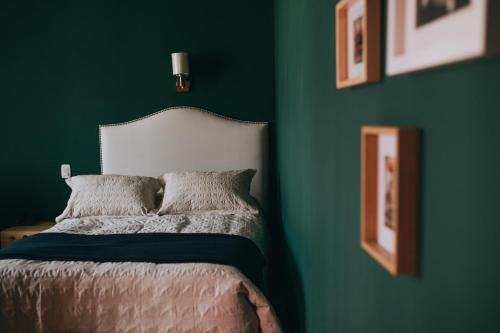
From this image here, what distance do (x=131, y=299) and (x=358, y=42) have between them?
1548 millimetres

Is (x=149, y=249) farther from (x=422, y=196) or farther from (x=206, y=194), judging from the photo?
(x=422, y=196)

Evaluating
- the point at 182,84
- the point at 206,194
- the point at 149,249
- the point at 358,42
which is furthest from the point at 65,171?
the point at 358,42

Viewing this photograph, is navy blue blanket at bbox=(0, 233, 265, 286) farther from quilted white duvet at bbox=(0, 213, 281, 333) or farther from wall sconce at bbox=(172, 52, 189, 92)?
wall sconce at bbox=(172, 52, 189, 92)

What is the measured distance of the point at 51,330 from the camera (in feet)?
6.75

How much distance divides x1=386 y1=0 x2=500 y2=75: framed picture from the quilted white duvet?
143 cm

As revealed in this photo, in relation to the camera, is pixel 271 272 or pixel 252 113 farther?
pixel 252 113

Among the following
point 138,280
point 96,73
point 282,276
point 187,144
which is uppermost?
point 96,73

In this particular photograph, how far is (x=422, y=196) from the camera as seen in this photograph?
744 mm

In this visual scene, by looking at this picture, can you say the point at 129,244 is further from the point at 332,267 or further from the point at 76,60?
the point at 76,60

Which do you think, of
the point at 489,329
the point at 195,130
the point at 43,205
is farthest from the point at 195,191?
the point at 489,329

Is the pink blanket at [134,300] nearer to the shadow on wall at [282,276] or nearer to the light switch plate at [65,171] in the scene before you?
the shadow on wall at [282,276]

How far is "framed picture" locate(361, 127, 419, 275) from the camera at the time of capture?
0.75 meters

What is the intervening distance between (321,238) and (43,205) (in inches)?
125

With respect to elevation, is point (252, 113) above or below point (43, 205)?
above
